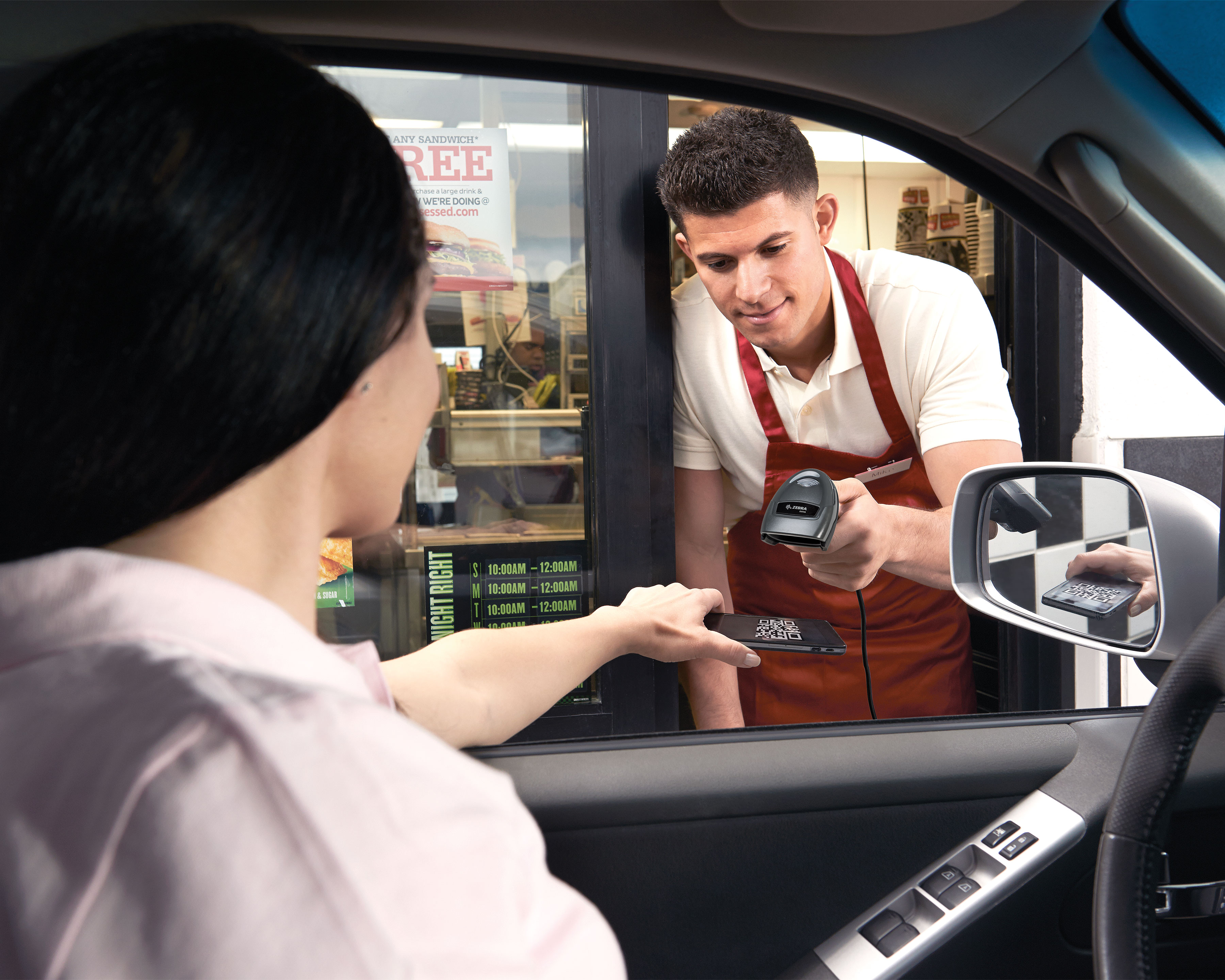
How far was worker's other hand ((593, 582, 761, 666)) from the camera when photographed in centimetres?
141

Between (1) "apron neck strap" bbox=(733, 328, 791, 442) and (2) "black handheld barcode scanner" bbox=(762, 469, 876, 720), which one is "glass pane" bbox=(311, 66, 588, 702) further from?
(2) "black handheld barcode scanner" bbox=(762, 469, 876, 720)

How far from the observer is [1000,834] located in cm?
111

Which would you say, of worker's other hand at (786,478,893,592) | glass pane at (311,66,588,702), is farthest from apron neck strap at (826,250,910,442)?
glass pane at (311,66,588,702)

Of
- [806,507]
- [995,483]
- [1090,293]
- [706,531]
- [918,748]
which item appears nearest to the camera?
[995,483]

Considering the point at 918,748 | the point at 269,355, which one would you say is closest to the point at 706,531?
the point at 918,748

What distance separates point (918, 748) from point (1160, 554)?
491 millimetres

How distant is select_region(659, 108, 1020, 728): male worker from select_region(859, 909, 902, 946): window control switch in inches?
26.4

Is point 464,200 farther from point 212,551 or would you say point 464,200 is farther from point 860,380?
point 212,551

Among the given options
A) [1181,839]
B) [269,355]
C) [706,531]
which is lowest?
[1181,839]

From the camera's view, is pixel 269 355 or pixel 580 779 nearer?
pixel 269 355

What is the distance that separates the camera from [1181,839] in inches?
43.8

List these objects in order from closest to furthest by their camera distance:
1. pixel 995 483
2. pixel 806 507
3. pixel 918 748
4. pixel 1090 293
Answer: pixel 995 483, pixel 918 748, pixel 806 507, pixel 1090 293

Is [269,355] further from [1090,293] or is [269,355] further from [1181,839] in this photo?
[1090,293]

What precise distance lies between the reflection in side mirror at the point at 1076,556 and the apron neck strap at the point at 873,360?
32.9 inches
